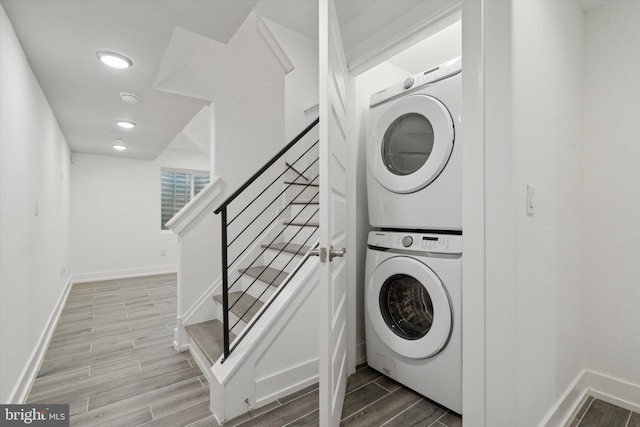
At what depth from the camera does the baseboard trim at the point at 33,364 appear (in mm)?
1603

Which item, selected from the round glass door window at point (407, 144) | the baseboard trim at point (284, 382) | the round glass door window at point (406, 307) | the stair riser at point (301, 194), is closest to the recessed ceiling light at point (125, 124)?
the stair riser at point (301, 194)

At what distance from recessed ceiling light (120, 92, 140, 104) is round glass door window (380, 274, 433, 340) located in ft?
8.13

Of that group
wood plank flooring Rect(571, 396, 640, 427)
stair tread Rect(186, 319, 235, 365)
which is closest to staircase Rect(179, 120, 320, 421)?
stair tread Rect(186, 319, 235, 365)

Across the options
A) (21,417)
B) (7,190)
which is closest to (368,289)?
(21,417)

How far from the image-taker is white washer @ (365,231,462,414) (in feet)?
4.74

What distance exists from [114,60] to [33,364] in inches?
81.0

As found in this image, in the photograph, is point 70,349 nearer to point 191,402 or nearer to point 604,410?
point 191,402

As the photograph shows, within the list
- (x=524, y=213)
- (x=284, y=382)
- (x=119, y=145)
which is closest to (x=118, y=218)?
(x=119, y=145)

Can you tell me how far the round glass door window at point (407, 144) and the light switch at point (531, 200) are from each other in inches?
23.5

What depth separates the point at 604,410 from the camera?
154 centimetres

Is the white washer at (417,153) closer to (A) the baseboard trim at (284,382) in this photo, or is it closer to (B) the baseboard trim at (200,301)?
(A) the baseboard trim at (284,382)

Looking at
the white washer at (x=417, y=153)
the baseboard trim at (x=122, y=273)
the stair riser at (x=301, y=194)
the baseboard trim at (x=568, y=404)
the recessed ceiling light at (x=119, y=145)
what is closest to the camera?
the baseboard trim at (x=568, y=404)

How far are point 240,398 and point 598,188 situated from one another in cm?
230

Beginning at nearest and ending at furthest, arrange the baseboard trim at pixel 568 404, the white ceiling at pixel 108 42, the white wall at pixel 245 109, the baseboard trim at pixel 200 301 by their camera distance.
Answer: the baseboard trim at pixel 568 404 → the white ceiling at pixel 108 42 → the baseboard trim at pixel 200 301 → the white wall at pixel 245 109
